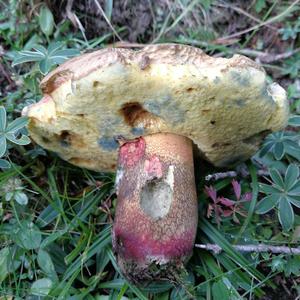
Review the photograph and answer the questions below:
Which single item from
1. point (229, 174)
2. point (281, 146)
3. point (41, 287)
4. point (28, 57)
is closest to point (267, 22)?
point (281, 146)

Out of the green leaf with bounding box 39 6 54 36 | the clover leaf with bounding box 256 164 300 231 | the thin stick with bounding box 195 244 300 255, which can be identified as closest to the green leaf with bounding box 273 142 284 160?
the clover leaf with bounding box 256 164 300 231

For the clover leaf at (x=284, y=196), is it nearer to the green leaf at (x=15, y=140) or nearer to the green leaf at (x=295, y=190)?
the green leaf at (x=295, y=190)

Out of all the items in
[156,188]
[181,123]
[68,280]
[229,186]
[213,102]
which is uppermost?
[213,102]

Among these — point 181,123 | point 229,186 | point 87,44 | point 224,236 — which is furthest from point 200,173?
point 87,44

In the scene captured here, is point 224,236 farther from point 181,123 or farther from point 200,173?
point 181,123

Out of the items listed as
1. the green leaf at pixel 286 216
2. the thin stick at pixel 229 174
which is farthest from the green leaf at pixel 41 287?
the green leaf at pixel 286 216

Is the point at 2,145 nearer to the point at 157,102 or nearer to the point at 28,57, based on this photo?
the point at 28,57
